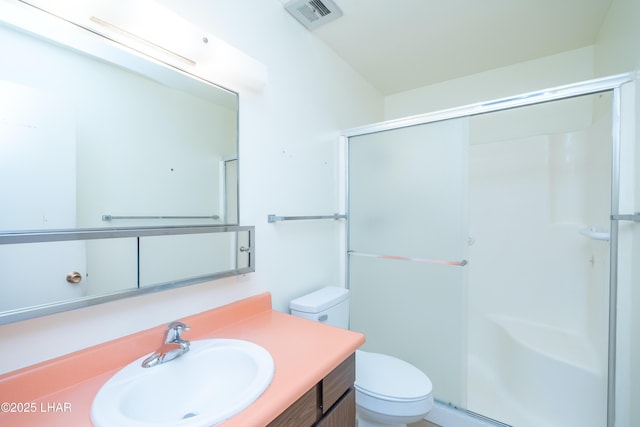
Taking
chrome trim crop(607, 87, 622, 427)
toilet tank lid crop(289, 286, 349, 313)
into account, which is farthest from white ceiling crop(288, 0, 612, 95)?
toilet tank lid crop(289, 286, 349, 313)

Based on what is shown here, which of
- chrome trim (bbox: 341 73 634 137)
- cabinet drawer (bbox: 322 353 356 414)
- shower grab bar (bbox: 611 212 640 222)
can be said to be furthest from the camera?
chrome trim (bbox: 341 73 634 137)

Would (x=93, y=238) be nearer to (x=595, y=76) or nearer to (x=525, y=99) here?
(x=525, y=99)

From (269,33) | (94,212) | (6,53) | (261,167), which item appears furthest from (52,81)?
(269,33)

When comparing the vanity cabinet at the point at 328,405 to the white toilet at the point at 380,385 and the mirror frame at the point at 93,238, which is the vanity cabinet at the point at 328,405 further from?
A: the mirror frame at the point at 93,238

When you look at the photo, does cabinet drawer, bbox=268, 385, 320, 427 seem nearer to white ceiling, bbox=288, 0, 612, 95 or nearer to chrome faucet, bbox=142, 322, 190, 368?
chrome faucet, bbox=142, 322, 190, 368

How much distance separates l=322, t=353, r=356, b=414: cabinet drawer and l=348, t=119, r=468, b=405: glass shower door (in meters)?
0.87

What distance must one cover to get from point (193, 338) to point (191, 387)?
208mm

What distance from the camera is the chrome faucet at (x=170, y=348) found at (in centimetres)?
86

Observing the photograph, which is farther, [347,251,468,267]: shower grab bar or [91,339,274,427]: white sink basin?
[347,251,468,267]: shower grab bar

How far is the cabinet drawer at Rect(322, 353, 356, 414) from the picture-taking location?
0.89 metres

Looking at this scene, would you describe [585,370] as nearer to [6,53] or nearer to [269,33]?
[269,33]

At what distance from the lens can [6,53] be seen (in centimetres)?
71

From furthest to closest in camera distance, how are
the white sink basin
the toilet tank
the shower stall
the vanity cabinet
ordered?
the shower stall < the toilet tank < the vanity cabinet < the white sink basin

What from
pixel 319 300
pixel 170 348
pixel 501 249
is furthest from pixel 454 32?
pixel 170 348
